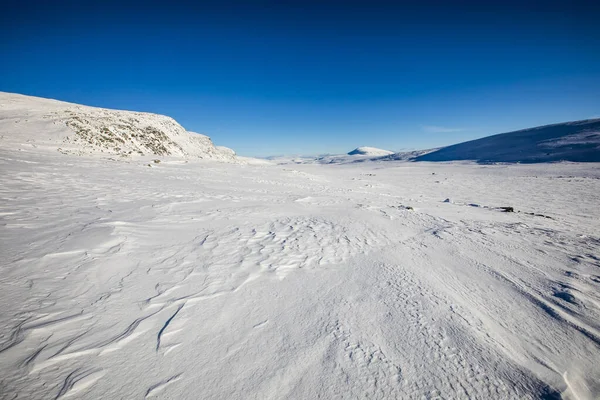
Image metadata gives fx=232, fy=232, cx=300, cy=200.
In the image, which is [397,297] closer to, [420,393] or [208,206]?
[420,393]

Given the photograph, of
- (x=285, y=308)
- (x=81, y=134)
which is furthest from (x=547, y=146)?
(x=81, y=134)

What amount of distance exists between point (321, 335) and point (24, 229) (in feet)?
21.4

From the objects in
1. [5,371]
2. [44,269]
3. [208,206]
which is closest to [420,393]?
[5,371]

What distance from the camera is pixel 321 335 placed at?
2.77 m

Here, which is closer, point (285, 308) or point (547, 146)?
point (285, 308)

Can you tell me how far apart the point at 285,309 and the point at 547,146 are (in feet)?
276

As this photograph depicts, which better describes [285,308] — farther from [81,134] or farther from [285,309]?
[81,134]

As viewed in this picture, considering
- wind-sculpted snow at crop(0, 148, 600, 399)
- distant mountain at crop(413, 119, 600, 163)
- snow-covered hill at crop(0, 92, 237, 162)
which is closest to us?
wind-sculpted snow at crop(0, 148, 600, 399)

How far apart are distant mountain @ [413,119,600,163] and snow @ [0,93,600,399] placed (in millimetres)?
59065

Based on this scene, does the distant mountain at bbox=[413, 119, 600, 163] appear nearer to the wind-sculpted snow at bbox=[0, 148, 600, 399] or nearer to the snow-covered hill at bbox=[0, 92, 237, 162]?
the wind-sculpted snow at bbox=[0, 148, 600, 399]

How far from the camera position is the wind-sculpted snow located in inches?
86.1

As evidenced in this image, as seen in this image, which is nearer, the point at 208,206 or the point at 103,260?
the point at 103,260

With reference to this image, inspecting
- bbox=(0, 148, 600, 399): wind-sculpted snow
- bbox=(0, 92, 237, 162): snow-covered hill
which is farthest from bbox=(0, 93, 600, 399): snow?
bbox=(0, 92, 237, 162): snow-covered hill

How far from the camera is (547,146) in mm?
58000
